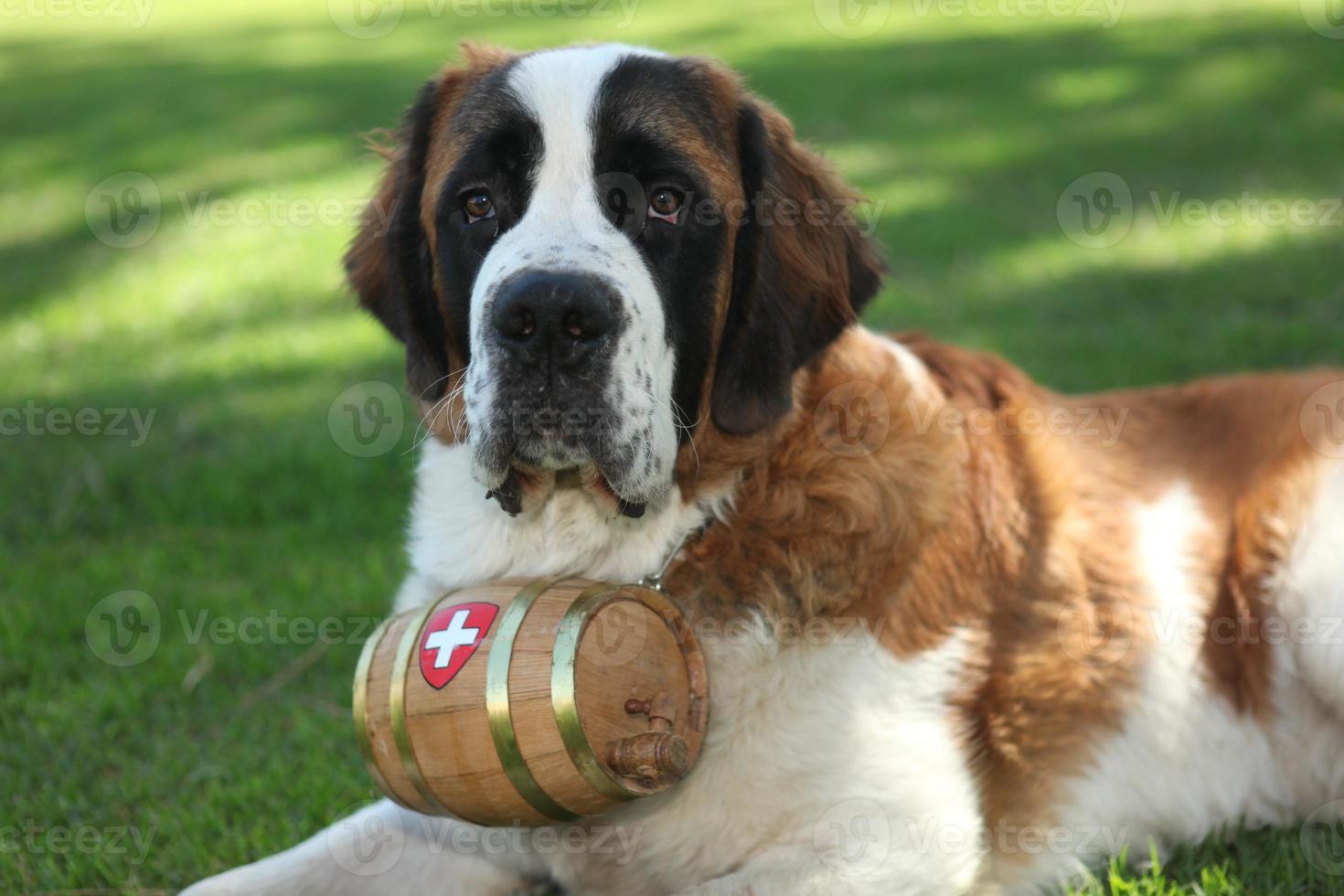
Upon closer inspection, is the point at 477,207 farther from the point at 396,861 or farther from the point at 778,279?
the point at 396,861

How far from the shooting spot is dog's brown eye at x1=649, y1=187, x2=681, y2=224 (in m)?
2.92

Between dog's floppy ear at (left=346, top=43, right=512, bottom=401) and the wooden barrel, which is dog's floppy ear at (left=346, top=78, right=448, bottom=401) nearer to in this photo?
dog's floppy ear at (left=346, top=43, right=512, bottom=401)

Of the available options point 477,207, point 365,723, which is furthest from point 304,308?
point 365,723

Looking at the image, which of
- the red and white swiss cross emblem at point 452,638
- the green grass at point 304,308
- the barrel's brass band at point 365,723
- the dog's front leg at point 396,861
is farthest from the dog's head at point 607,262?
the green grass at point 304,308

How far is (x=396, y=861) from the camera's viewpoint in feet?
10.1

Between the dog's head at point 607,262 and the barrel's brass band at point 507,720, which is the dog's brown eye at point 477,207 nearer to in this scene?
the dog's head at point 607,262

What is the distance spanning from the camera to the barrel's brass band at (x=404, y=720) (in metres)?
2.66

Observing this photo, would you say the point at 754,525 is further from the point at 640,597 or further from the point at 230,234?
the point at 230,234

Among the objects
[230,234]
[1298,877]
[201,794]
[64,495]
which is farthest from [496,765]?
[230,234]

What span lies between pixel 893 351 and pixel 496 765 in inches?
56.3

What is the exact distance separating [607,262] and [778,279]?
498 millimetres

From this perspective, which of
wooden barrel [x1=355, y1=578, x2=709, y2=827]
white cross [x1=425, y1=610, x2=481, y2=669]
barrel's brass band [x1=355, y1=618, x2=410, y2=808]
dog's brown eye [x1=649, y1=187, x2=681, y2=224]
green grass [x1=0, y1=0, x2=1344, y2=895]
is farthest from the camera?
green grass [x1=0, y1=0, x2=1344, y2=895]

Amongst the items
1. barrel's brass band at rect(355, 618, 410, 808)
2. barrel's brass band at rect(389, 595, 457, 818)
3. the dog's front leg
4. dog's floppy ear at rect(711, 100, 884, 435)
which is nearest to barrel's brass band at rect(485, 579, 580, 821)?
barrel's brass band at rect(389, 595, 457, 818)

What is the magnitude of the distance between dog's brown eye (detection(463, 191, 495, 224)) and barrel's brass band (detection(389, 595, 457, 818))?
904mm
